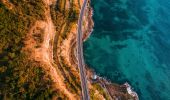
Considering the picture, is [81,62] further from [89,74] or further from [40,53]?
[40,53]

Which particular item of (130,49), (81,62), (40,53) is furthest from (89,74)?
(130,49)

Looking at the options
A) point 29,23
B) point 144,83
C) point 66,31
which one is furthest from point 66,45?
point 144,83

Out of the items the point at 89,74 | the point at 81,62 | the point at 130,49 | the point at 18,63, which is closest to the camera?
the point at 18,63

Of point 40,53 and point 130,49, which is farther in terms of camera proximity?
point 130,49

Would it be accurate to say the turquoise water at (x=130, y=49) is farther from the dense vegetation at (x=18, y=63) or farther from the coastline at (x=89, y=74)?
the dense vegetation at (x=18, y=63)

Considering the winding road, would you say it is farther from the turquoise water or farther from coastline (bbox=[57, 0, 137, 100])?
the turquoise water
